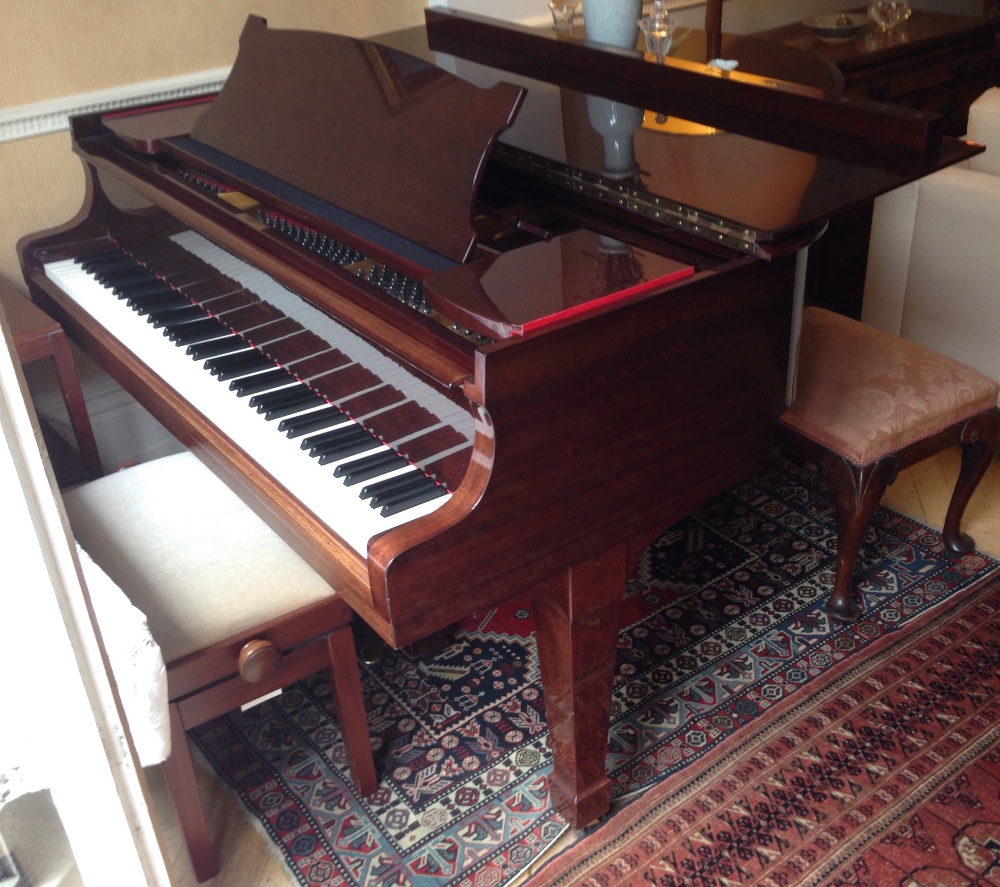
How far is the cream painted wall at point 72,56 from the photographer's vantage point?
95.9 inches

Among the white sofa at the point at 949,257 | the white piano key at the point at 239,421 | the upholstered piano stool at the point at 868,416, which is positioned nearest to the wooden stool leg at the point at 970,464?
the upholstered piano stool at the point at 868,416

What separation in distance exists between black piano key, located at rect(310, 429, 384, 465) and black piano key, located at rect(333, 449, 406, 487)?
26mm

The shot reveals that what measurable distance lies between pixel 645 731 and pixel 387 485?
35.1 inches

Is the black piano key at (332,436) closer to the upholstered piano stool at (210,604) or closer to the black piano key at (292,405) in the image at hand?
the black piano key at (292,405)

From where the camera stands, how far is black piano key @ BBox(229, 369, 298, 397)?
1729mm

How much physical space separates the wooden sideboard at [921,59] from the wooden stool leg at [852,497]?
1.35 metres

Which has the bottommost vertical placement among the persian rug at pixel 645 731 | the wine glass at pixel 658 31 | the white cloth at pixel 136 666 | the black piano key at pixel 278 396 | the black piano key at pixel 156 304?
the persian rug at pixel 645 731

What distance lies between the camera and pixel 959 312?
2633 mm

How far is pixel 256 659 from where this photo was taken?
5.32 feet

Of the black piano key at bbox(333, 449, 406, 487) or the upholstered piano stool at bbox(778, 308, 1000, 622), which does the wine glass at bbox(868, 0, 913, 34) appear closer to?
the upholstered piano stool at bbox(778, 308, 1000, 622)

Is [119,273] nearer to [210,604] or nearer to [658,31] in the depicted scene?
[210,604]

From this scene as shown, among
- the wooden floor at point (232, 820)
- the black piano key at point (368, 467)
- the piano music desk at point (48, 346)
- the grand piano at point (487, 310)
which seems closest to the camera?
the wooden floor at point (232, 820)

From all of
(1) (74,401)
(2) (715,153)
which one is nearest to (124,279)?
(1) (74,401)

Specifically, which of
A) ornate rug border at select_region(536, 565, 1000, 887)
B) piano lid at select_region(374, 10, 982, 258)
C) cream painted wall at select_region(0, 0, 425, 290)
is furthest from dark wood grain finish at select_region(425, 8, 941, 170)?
ornate rug border at select_region(536, 565, 1000, 887)
